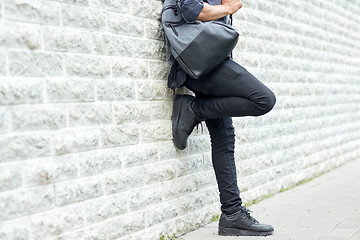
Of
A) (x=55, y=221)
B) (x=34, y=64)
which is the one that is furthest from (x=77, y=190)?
(x=34, y=64)

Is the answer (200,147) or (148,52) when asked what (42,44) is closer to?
(148,52)

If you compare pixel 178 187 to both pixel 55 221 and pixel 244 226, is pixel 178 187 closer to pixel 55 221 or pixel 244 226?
pixel 244 226

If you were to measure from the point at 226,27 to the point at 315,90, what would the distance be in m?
3.73

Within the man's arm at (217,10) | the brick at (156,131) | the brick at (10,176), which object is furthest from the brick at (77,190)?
the man's arm at (217,10)

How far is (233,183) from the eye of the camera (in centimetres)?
405

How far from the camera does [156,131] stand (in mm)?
4004

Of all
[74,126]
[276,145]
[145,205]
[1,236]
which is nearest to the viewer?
[1,236]

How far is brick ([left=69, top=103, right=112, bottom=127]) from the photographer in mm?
3252

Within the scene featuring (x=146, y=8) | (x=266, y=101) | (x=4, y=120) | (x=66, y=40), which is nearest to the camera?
(x=4, y=120)

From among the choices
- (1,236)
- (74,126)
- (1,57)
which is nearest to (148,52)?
(74,126)

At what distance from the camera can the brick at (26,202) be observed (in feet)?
9.12

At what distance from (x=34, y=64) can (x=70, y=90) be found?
305mm

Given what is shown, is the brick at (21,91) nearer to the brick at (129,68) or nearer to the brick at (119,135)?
the brick at (119,135)

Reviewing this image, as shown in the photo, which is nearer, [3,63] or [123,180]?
[3,63]
